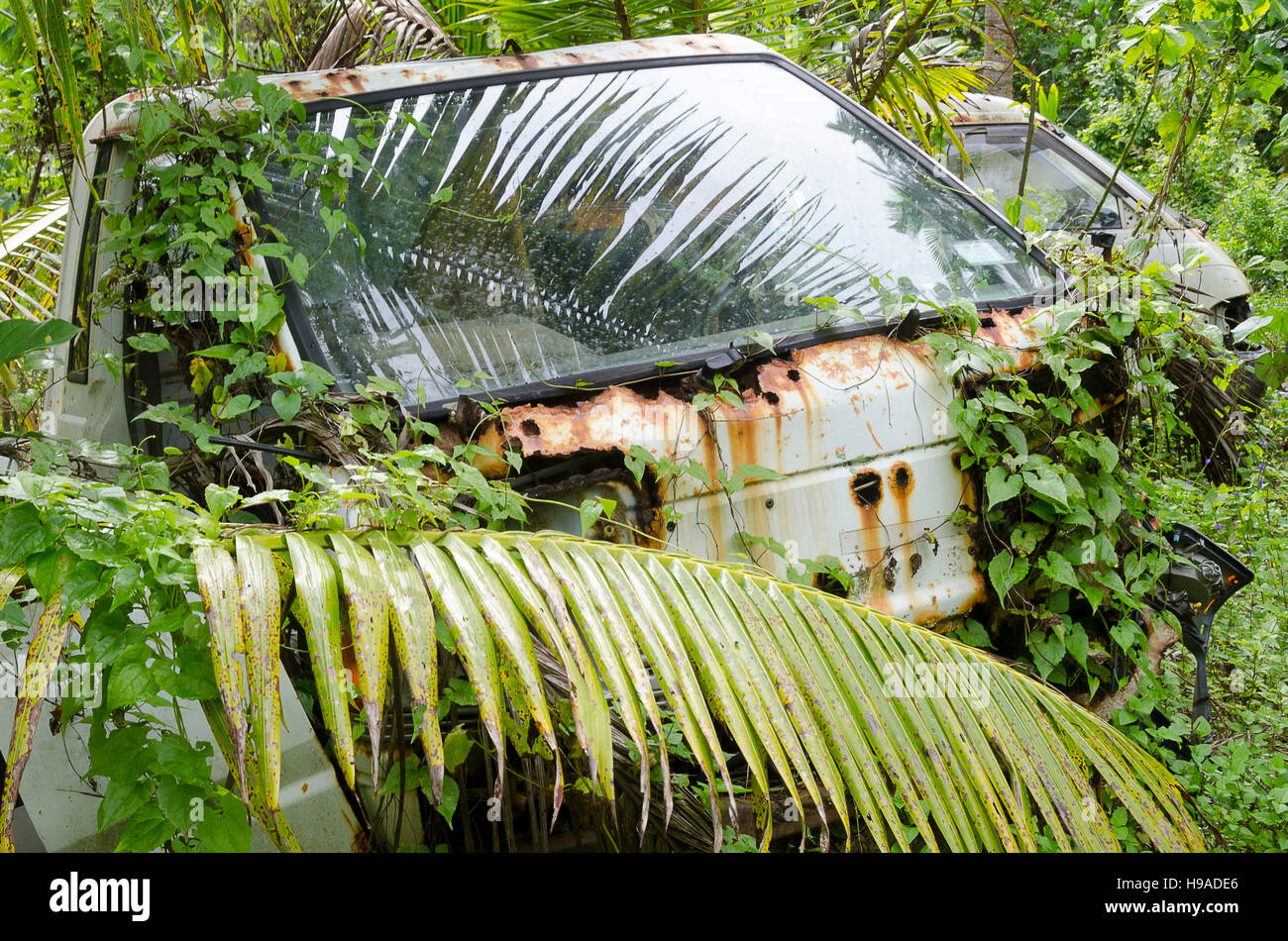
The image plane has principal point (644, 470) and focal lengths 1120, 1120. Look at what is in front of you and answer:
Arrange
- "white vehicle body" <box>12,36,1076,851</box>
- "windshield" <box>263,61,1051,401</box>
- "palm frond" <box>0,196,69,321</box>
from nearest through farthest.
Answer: "white vehicle body" <box>12,36,1076,851</box>
"windshield" <box>263,61,1051,401</box>
"palm frond" <box>0,196,69,321</box>

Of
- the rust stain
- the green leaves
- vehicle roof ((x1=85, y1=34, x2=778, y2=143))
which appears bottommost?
the green leaves

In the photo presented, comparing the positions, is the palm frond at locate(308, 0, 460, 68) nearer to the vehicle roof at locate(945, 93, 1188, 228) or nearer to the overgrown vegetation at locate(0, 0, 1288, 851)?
the overgrown vegetation at locate(0, 0, 1288, 851)

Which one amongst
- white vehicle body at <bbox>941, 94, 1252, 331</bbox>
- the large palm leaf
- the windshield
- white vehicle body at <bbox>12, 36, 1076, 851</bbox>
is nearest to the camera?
the large palm leaf

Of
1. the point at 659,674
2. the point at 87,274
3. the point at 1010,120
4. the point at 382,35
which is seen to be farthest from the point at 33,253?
the point at 1010,120

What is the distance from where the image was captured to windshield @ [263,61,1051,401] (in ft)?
8.33

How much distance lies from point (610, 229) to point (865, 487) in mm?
964

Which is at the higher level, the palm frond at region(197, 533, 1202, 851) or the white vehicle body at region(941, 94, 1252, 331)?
the white vehicle body at region(941, 94, 1252, 331)

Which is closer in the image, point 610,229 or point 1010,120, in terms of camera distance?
point 610,229

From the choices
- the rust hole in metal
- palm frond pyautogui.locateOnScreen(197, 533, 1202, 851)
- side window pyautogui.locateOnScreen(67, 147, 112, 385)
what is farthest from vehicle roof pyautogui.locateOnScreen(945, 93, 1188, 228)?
A: palm frond pyautogui.locateOnScreen(197, 533, 1202, 851)

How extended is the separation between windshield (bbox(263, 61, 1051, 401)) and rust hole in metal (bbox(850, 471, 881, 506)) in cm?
42

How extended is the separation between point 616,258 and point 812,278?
0.49m

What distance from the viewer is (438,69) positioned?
10.0 feet

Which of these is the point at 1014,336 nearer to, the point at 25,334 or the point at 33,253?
the point at 25,334

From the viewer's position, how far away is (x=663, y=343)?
2568 millimetres
